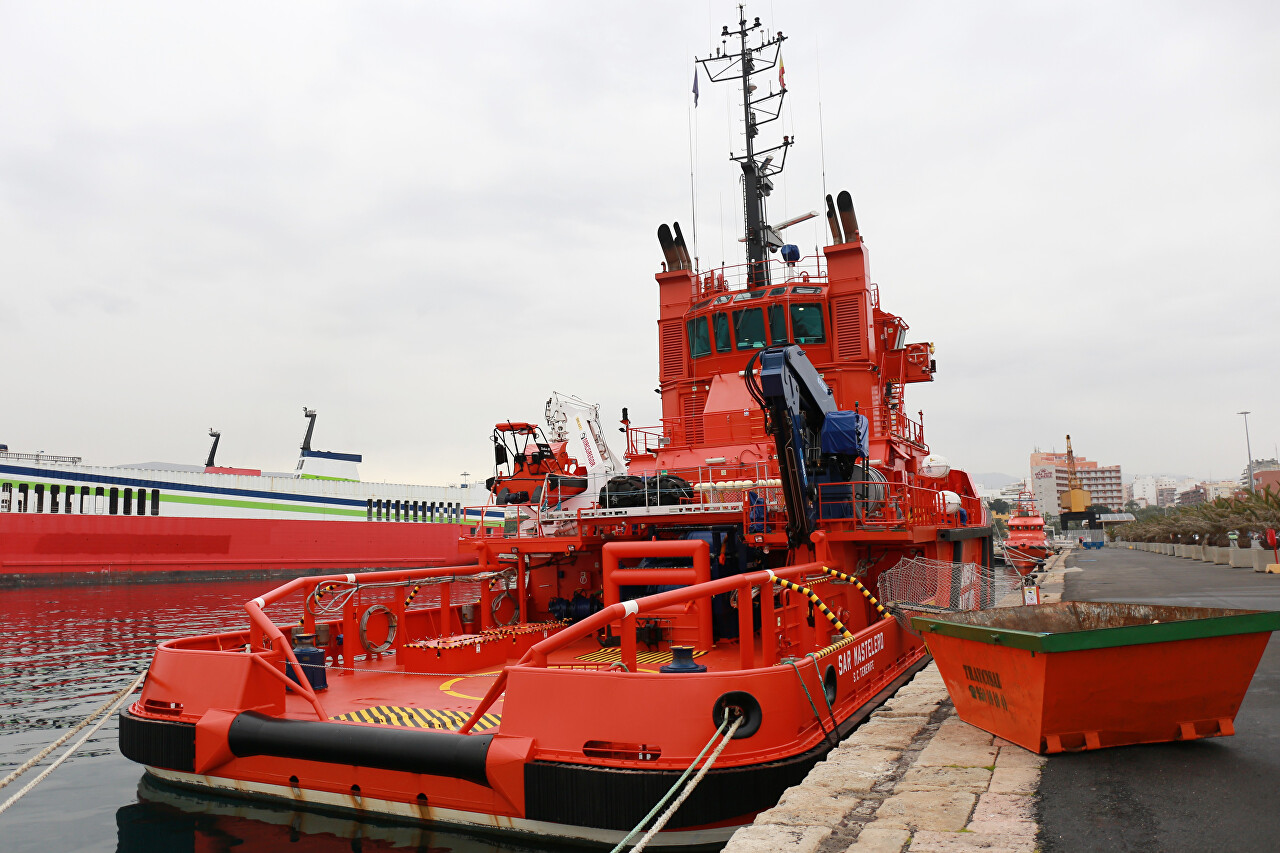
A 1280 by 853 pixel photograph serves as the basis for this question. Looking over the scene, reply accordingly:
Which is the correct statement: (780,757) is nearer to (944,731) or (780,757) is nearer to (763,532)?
(944,731)

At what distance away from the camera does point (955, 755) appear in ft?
19.0

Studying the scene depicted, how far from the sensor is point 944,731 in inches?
255

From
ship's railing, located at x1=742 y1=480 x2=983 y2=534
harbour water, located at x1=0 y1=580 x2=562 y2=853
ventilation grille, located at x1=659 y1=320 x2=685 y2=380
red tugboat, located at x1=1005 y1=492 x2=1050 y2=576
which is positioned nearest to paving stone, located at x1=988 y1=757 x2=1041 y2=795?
harbour water, located at x1=0 y1=580 x2=562 y2=853

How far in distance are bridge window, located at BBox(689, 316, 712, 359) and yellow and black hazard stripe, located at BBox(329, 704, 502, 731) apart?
8.57 metres

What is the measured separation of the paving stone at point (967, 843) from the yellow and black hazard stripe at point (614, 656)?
15.2 ft

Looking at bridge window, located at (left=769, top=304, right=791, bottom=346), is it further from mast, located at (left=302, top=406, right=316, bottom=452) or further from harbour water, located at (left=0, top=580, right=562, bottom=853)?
mast, located at (left=302, top=406, right=316, bottom=452)

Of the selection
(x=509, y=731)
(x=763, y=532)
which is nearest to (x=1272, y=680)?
(x=763, y=532)

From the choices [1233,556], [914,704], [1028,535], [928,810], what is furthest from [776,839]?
[1028,535]

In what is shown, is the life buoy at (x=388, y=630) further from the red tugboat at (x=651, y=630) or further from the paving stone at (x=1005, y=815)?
the paving stone at (x=1005, y=815)

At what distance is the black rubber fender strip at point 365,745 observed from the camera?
6.00 m

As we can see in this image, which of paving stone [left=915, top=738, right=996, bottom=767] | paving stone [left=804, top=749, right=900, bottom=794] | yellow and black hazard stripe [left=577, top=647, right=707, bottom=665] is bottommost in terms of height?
paving stone [left=804, top=749, right=900, bottom=794]

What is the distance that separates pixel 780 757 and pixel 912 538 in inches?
158

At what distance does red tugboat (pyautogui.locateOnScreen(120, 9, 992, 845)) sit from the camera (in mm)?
5887

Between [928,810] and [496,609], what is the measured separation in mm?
7480
